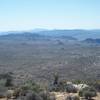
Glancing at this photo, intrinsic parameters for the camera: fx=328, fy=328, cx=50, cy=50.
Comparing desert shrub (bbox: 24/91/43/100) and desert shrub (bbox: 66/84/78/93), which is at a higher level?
desert shrub (bbox: 24/91/43/100)

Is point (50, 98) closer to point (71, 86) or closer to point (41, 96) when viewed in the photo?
point (41, 96)

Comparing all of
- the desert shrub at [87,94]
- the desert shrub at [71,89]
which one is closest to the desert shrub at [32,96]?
the desert shrub at [87,94]

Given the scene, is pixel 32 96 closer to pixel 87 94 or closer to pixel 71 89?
pixel 87 94

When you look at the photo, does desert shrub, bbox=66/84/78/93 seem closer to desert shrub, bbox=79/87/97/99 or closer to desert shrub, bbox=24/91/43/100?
desert shrub, bbox=79/87/97/99

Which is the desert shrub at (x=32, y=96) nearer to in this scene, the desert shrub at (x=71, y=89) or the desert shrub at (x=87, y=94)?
the desert shrub at (x=87, y=94)

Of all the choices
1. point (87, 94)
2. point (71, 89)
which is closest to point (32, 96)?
point (87, 94)

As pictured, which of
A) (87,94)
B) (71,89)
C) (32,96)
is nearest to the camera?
(32,96)

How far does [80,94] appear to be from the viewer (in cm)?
2341

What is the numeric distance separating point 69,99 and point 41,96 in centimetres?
184

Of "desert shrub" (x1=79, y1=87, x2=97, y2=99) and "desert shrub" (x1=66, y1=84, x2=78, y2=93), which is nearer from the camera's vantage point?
"desert shrub" (x1=79, y1=87, x2=97, y2=99)

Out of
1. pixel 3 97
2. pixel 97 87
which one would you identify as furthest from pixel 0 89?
pixel 97 87

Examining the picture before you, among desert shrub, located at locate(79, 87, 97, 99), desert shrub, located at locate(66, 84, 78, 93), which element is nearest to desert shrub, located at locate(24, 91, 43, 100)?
desert shrub, located at locate(79, 87, 97, 99)

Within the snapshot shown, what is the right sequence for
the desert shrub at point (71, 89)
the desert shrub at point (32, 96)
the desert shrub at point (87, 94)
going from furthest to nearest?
the desert shrub at point (71, 89) → the desert shrub at point (87, 94) → the desert shrub at point (32, 96)

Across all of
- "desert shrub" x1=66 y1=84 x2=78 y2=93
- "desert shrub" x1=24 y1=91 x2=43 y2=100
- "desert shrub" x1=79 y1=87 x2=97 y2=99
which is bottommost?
"desert shrub" x1=66 y1=84 x2=78 y2=93
